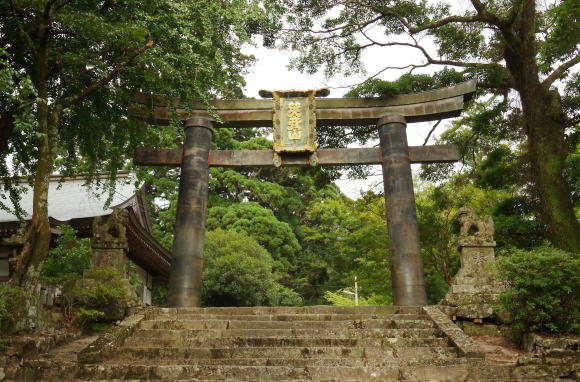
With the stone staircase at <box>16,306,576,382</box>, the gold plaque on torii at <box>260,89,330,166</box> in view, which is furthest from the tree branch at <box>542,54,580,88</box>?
the stone staircase at <box>16,306,576,382</box>

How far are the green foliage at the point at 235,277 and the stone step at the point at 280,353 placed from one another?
41.9ft

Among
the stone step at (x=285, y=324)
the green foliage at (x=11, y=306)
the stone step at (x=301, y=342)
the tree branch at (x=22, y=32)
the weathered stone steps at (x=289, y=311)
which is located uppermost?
the tree branch at (x=22, y=32)

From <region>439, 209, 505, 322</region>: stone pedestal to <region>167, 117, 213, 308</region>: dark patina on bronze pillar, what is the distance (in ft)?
16.6

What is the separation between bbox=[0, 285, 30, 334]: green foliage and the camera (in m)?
6.12

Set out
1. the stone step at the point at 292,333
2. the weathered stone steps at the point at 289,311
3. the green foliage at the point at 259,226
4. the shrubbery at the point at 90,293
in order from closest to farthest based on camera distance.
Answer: the stone step at the point at 292,333 → the weathered stone steps at the point at 289,311 → the shrubbery at the point at 90,293 → the green foliage at the point at 259,226

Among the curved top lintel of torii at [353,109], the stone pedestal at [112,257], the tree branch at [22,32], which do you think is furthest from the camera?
the curved top lintel of torii at [353,109]

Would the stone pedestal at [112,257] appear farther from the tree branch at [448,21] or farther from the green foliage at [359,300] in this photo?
the green foliage at [359,300]

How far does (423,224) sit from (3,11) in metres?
12.5

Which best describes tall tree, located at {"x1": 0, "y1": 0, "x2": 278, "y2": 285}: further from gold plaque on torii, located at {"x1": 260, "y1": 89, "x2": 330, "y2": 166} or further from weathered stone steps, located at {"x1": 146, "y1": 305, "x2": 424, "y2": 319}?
weathered stone steps, located at {"x1": 146, "y1": 305, "x2": 424, "y2": 319}

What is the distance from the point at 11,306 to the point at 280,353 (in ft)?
12.2

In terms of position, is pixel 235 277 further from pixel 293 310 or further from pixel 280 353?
pixel 280 353

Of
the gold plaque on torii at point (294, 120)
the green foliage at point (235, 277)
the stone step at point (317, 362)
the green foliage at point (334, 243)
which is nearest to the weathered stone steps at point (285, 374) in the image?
the stone step at point (317, 362)

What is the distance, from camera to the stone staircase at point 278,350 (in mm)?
5352

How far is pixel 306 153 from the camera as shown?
37.8ft
